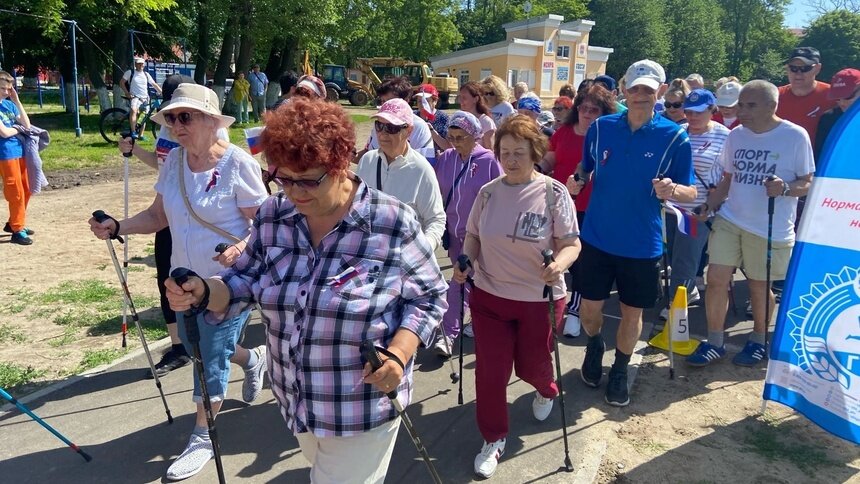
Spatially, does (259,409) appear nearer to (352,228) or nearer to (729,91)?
(352,228)

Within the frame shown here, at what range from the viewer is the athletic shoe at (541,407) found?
3884 mm

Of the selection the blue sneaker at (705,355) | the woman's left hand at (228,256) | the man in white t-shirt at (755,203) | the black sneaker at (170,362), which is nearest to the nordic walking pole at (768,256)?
the man in white t-shirt at (755,203)

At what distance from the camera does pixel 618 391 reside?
416 cm

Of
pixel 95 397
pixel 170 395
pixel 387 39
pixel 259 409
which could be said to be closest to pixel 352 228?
pixel 259 409

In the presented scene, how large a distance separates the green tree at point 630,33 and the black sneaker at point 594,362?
2089 inches

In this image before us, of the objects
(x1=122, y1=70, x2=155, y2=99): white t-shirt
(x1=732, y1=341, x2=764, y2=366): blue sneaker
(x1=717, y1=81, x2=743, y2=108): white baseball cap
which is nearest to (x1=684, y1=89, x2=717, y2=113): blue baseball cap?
(x1=717, y1=81, x2=743, y2=108): white baseball cap

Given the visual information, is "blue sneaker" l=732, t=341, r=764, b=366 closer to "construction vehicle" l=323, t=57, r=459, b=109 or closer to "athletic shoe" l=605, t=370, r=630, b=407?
"athletic shoe" l=605, t=370, r=630, b=407

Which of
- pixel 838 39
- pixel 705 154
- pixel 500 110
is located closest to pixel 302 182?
pixel 705 154

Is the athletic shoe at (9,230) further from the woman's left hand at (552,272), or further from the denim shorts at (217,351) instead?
the woman's left hand at (552,272)

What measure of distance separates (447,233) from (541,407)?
1.72 meters

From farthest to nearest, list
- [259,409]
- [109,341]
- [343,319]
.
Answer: [109,341]
[259,409]
[343,319]

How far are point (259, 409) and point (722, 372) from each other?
11.6 feet

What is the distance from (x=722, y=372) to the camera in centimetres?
470

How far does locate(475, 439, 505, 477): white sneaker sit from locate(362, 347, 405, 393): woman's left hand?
158 cm
